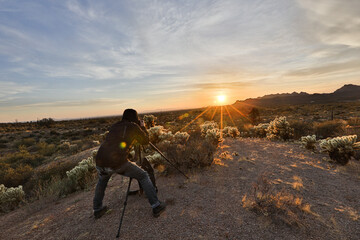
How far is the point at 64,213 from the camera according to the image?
4.34 meters

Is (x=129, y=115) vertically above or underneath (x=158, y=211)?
above

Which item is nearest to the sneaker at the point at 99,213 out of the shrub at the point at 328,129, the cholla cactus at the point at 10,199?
the cholla cactus at the point at 10,199

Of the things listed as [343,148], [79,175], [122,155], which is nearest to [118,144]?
[122,155]

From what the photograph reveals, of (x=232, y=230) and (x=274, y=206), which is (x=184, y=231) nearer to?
(x=232, y=230)

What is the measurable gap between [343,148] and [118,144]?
779 centimetres

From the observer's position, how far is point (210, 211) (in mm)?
3701

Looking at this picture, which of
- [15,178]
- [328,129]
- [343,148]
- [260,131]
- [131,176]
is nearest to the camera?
[131,176]

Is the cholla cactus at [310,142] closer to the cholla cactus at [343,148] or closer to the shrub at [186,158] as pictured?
the cholla cactus at [343,148]

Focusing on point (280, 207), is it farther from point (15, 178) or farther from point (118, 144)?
point (15, 178)

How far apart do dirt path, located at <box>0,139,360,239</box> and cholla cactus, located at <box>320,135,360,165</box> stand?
330mm

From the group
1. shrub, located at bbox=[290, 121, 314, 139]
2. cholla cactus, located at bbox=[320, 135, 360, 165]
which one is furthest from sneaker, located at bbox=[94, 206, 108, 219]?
shrub, located at bbox=[290, 121, 314, 139]

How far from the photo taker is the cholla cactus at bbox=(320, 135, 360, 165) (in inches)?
240

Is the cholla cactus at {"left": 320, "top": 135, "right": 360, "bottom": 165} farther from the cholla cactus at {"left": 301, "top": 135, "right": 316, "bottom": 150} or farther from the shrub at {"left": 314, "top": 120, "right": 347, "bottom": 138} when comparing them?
the shrub at {"left": 314, "top": 120, "right": 347, "bottom": 138}

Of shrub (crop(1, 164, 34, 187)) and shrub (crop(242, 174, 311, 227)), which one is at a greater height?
shrub (crop(242, 174, 311, 227))
